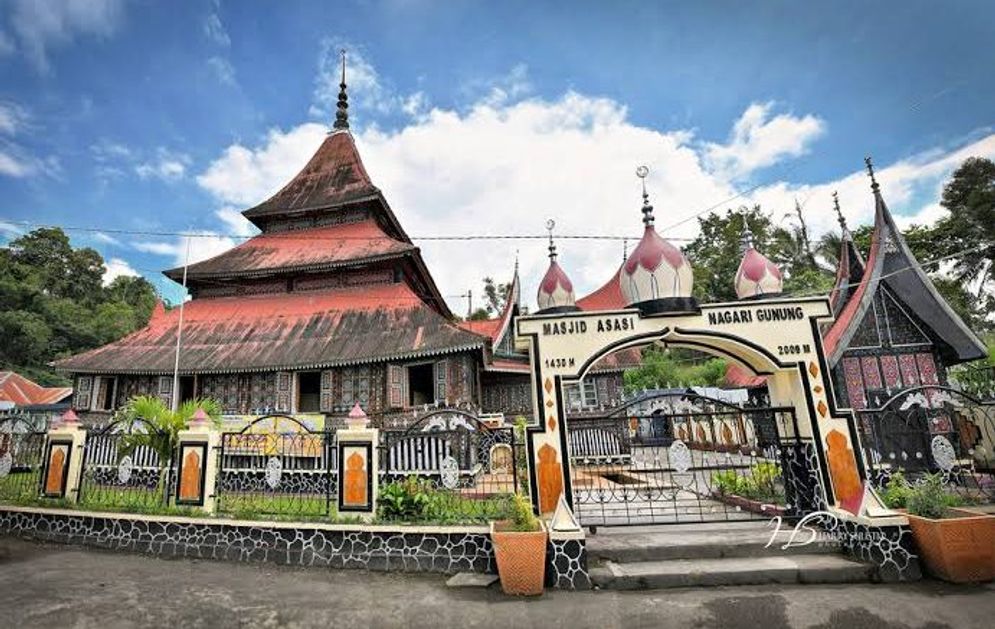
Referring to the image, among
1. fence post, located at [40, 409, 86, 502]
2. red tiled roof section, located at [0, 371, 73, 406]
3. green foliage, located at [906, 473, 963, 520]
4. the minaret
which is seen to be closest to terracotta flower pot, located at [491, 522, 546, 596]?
the minaret

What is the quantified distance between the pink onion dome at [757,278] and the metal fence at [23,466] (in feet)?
35.6

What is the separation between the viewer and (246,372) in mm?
14094

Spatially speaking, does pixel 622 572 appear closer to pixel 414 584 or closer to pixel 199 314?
pixel 414 584

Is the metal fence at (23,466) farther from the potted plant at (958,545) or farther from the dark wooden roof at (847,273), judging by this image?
the dark wooden roof at (847,273)

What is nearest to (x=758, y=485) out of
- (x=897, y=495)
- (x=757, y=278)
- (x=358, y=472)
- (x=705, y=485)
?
(x=705, y=485)

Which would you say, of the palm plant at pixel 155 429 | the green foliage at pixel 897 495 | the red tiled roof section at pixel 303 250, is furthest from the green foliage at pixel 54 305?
the green foliage at pixel 897 495

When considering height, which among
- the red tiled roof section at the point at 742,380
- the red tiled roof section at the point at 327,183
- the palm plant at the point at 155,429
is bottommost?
the palm plant at the point at 155,429

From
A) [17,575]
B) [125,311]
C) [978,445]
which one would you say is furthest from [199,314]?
[125,311]

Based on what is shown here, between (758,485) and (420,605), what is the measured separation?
17.2 feet

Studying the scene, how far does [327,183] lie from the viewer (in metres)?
19.5

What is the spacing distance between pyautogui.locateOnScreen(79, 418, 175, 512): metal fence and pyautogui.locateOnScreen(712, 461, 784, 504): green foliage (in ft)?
27.2

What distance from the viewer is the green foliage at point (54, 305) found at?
34.6 metres

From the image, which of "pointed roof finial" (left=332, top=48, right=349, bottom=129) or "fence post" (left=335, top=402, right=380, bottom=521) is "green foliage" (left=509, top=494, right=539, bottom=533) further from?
"pointed roof finial" (left=332, top=48, right=349, bottom=129)

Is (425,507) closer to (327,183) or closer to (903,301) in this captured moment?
(903,301)
